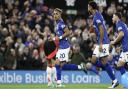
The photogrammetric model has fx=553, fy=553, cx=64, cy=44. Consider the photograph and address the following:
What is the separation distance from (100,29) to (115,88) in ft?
6.17

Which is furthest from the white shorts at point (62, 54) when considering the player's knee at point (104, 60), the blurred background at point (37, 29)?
the blurred background at point (37, 29)

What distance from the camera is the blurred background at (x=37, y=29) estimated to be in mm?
22453

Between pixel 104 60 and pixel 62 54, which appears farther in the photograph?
pixel 62 54

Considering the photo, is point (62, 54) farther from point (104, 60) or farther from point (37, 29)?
point (37, 29)

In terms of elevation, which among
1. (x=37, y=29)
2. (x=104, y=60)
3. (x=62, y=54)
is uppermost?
(x=37, y=29)

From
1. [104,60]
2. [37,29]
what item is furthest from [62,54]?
[37,29]

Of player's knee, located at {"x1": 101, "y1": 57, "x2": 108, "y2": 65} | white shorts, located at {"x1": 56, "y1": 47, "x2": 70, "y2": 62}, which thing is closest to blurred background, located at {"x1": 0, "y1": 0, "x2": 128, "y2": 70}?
white shorts, located at {"x1": 56, "y1": 47, "x2": 70, "y2": 62}

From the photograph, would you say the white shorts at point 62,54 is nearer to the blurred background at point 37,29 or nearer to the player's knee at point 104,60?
the player's knee at point 104,60

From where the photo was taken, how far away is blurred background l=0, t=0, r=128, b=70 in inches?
884

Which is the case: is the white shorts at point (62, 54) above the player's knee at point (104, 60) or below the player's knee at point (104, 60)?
above

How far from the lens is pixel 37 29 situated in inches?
926

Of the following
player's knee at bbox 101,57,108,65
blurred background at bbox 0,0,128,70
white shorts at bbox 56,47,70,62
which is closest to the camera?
player's knee at bbox 101,57,108,65

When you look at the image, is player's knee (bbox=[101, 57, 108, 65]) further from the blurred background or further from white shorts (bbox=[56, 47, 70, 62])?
the blurred background

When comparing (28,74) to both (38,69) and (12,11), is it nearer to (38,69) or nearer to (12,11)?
(38,69)
